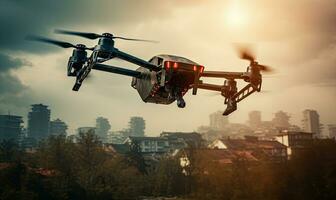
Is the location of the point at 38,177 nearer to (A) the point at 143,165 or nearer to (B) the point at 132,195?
(B) the point at 132,195

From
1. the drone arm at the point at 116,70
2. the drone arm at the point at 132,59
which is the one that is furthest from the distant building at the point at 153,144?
the drone arm at the point at 132,59

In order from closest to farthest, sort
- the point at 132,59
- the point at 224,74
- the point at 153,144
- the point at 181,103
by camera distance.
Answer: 1. the point at 132,59
2. the point at 181,103
3. the point at 224,74
4. the point at 153,144

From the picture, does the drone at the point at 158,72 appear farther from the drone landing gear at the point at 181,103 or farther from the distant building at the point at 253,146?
the distant building at the point at 253,146

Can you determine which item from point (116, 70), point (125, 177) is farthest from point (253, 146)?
point (116, 70)

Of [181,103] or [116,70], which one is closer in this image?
[181,103]

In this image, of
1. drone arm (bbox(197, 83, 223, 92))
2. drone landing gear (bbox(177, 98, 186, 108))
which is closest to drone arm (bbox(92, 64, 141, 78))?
drone landing gear (bbox(177, 98, 186, 108))

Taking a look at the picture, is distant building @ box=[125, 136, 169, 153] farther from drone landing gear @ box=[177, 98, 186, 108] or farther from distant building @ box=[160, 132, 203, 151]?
drone landing gear @ box=[177, 98, 186, 108]

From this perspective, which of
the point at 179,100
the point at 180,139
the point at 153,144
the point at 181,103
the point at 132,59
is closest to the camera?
the point at 132,59

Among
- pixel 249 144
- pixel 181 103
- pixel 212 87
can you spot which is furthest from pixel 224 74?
pixel 249 144

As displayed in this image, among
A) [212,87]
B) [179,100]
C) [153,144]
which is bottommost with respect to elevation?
[179,100]

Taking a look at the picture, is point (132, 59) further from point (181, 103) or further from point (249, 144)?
point (249, 144)

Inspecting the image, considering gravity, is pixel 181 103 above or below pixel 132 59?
below
